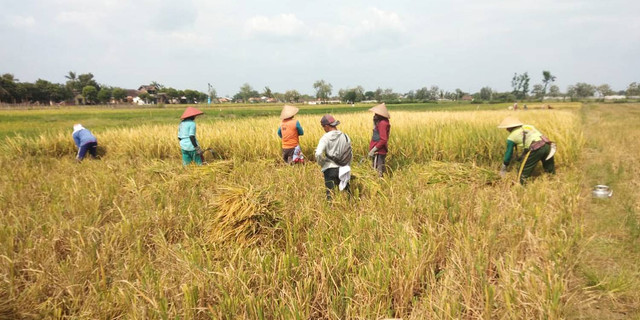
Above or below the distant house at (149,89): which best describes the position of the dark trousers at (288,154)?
below

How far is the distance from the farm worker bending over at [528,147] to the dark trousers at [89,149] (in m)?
9.07

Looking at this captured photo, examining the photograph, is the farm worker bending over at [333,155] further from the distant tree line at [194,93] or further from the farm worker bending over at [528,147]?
the distant tree line at [194,93]

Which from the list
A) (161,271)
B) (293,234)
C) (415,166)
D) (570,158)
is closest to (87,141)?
(161,271)

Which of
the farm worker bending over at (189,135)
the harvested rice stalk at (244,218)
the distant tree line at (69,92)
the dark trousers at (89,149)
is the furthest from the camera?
the distant tree line at (69,92)

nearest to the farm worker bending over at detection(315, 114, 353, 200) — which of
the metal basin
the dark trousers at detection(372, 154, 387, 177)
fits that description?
the dark trousers at detection(372, 154, 387, 177)

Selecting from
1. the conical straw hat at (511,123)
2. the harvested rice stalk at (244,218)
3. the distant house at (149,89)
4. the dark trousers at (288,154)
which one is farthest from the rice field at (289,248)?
the distant house at (149,89)

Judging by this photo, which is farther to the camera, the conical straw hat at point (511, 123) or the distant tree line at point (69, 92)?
the distant tree line at point (69, 92)

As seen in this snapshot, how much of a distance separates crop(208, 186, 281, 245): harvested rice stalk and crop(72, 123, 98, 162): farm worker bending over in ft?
19.8

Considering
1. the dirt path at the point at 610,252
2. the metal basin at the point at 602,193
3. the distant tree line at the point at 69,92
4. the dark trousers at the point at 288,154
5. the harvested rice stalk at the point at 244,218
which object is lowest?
the dirt path at the point at 610,252

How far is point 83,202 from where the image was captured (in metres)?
3.56

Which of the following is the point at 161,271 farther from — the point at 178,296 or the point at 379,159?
the point at 379,159

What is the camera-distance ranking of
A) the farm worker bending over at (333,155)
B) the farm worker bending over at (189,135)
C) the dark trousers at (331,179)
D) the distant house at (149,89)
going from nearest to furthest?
the farm worker bending over at (333,155) < the dark trousers at (331,179) < the farm worker bending over at (189,135) < the distant house at (149,89)

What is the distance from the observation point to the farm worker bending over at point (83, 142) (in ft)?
22.4

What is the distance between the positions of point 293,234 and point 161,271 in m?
1.18
